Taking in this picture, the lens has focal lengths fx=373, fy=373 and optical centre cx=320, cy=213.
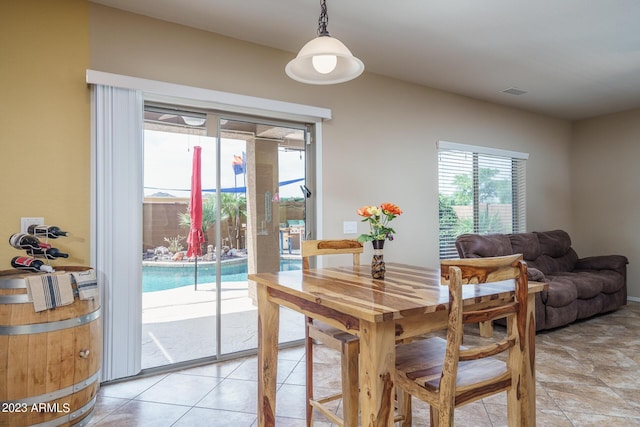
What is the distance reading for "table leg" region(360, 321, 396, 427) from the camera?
1.28 meters

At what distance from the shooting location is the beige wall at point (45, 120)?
2.32 m

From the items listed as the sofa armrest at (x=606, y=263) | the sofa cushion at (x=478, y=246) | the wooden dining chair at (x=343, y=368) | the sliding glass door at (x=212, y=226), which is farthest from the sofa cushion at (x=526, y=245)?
the wooden dining chair at (x=343, y=368)

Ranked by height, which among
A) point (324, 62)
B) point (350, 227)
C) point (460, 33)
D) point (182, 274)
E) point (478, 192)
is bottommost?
point (182, 274)

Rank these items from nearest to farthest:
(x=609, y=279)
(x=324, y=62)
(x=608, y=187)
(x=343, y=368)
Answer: (x=343, y=368)
(x=324, y=62)
(x=609, y=279)
(x=608, y=187)

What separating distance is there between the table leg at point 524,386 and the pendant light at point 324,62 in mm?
1430

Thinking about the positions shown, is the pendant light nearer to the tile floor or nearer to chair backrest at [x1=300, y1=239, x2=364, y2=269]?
chair backrest at [x1=300, y1=239, x2=364, y2=269]

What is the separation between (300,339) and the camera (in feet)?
11.3

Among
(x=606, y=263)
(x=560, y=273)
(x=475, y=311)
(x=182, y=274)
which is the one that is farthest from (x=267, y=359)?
(x=606, y=263)

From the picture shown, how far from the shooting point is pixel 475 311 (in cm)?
140

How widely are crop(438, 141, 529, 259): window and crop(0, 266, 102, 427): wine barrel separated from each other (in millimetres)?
3612

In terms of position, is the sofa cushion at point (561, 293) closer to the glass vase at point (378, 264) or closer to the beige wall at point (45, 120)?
the glass vase at point (378, 264)

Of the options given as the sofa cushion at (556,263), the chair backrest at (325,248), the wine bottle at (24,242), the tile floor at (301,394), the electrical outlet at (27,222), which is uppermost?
the electrical outlet at (27,222)

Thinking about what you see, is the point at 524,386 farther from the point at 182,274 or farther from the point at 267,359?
the point at 182,274

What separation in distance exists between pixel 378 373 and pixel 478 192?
4070 mm
